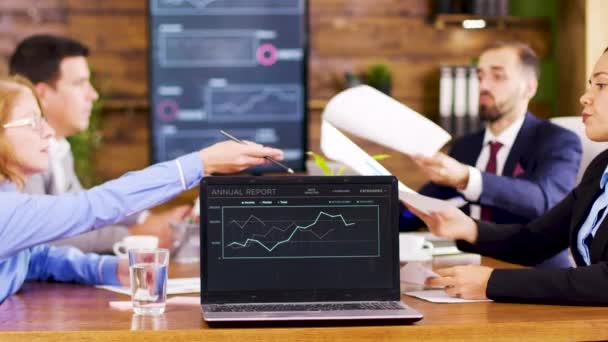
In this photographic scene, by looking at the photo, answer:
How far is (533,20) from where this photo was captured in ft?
17.9

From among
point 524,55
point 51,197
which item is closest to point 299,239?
point 51,197

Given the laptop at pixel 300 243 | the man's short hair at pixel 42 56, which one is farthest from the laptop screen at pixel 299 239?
the man's short hair at pixel 42 56

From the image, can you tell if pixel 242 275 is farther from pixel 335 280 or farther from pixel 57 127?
pixel 57 127

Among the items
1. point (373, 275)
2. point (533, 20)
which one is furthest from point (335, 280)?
point (533, 20)

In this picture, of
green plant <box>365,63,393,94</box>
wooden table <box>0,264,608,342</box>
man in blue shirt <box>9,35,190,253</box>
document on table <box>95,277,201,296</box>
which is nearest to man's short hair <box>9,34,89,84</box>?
man in blue shirt <box>9,35,190,253</box>

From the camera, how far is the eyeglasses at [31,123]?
1.88 meters

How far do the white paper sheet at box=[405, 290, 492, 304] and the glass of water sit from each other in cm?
51

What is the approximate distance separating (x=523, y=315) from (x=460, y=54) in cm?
400

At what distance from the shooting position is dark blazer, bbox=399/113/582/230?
2.66 meters

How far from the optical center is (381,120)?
76.5 inches

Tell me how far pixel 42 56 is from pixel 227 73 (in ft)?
6.41

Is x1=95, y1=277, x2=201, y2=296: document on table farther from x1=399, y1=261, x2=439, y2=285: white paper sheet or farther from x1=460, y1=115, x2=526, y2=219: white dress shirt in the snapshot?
x1=460, y1=115, x2=526, y2=219: white dress shirt

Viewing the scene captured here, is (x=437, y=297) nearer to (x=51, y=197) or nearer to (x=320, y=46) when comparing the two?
(x=51, y=197)

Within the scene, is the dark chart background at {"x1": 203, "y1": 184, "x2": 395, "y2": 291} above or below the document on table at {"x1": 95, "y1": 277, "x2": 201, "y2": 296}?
above
